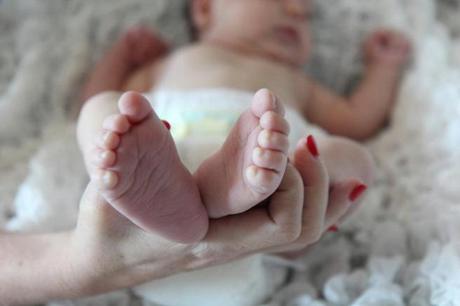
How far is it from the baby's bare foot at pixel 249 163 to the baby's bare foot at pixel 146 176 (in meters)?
0.02

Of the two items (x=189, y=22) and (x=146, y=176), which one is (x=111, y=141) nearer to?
(x=146, y=176)

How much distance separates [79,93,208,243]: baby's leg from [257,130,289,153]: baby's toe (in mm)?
105

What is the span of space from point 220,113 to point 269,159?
17.0 inches

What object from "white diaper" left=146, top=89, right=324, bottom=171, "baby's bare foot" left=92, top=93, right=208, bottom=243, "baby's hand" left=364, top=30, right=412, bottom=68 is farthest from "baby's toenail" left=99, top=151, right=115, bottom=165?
"baby's hand" left=364, top=30, right=412, bottom=68

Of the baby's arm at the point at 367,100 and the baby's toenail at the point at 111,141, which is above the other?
the baby's toenail at the point at 111,141

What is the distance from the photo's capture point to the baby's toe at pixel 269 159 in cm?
63

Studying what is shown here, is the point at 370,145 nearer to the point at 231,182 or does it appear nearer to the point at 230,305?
Result: the point at 230,305

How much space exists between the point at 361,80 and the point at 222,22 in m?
0.35

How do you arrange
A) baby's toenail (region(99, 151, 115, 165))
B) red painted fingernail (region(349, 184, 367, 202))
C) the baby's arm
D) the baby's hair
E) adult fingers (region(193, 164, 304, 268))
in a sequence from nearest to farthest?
baby's toenail (region(99, 151, 115, 165)) → adult fingers (region(193, 164, 304, 268)) → red painted fingernail (region(349, 184, 367, 202)) → the baby's arm → the baby's hair

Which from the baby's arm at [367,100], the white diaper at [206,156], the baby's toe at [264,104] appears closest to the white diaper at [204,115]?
the white diaper at [206,156]

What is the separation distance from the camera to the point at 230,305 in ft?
2.89

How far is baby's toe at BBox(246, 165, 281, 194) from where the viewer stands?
2.07 feet

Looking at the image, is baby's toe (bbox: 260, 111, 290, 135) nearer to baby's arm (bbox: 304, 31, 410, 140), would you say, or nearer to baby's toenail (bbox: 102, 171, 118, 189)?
baby's toenail (bbox: 102, 171, 118, 189)

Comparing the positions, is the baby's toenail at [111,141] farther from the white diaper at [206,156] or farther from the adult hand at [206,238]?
the white diaper at [206,156]
